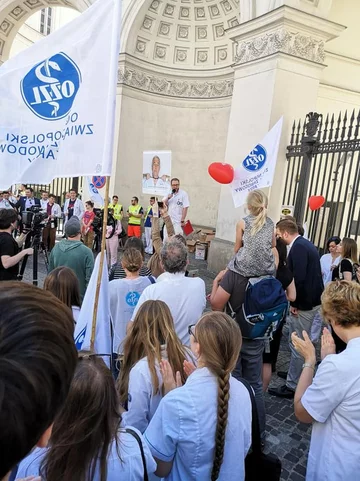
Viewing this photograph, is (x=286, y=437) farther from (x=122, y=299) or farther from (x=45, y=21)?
(x=45, y=21)

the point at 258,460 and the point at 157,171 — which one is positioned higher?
the point at 157,171

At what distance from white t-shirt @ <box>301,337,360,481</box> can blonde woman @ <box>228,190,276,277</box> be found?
1.15 meters

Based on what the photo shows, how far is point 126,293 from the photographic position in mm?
2893

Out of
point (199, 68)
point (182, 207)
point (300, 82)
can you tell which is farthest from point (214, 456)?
point (199, 68)

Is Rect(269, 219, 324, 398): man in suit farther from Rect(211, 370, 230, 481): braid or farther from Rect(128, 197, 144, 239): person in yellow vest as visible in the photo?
Rect(128, 197, 144, 239): person in yellow vest

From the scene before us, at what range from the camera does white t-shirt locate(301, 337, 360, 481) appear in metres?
1.64

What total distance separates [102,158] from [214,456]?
1745 mm

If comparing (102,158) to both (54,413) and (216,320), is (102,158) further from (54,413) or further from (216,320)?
(54,413)

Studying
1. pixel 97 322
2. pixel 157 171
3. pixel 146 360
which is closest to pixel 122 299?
pixel 97 322

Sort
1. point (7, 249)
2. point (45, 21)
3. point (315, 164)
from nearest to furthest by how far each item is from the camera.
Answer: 1. point (7, 249)
2. point (315, 164)
3. point (45, 21)

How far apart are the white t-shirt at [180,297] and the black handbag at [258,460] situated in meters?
0.92

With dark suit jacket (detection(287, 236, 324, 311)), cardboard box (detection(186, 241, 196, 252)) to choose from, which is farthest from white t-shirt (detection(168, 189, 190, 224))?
dark suit jacket (detection(287, 236, 324, 311))

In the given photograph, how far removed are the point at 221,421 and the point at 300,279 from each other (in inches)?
97.2

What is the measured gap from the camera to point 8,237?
3641 millimetres
